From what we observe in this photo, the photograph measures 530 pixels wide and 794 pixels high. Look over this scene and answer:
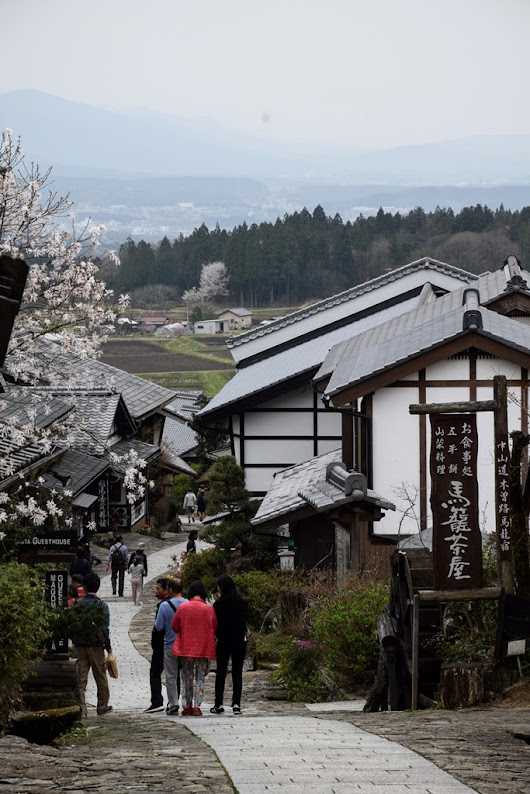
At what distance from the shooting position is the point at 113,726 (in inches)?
395

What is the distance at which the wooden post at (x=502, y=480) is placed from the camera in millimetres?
11305

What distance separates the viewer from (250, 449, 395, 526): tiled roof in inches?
669

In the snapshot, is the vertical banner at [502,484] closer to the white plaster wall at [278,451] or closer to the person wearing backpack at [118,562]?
the white plaster wall at [278,451]

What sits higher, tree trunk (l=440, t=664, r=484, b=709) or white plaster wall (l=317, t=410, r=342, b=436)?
white plaster wall (l=317, t=410, r=342, b=436)

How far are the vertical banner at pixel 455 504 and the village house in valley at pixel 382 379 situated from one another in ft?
11.5

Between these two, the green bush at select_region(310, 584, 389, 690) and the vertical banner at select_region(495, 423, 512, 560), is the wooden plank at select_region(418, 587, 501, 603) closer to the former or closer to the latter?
the vertical banner at select_region(495, 423, 512, 560)

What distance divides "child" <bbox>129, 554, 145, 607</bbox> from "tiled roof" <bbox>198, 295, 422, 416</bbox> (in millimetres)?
4265

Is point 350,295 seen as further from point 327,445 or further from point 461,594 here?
point 461,594

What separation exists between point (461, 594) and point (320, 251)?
348 feet

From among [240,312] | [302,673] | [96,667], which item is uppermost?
[240,312]

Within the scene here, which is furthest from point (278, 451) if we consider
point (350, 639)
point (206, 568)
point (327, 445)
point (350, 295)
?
point (350, 639)

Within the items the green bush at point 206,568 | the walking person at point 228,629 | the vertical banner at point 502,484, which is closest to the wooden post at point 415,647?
the vertical banner at point 502,484

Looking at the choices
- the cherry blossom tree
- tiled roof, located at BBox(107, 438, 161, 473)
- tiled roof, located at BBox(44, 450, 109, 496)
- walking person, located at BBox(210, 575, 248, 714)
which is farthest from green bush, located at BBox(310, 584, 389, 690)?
tiled roof, located at BBox(107, 438, 161, 473)

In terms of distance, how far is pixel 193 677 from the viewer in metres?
11.3
